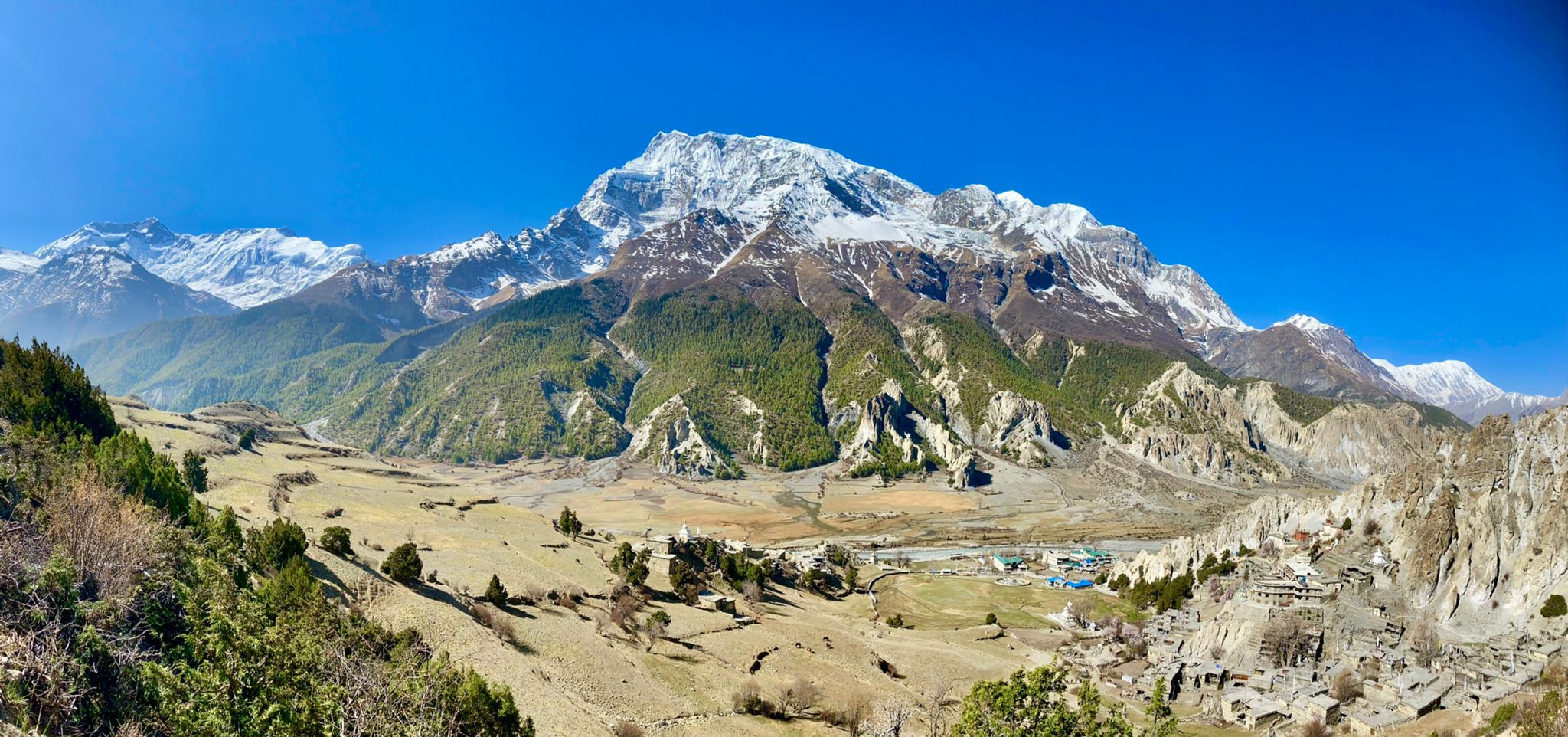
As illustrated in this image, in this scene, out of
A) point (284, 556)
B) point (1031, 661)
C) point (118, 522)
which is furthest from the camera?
point (1031, 661)

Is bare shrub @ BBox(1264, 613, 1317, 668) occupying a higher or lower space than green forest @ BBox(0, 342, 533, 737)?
lower

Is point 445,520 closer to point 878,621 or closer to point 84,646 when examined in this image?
point 878,621

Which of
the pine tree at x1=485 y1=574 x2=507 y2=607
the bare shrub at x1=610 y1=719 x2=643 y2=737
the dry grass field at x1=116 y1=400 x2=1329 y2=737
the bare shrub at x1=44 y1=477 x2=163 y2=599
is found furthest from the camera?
the pine tree at x1=485 y1=574 x2=507 y2=607

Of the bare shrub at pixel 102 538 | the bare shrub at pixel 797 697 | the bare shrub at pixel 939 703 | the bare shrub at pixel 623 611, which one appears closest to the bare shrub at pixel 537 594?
the bare shrub at pixel 623 611

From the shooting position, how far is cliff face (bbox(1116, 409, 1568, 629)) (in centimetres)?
4912

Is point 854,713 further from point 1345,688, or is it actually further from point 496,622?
point 1345,688

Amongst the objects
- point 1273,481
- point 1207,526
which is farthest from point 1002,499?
point 1273,481

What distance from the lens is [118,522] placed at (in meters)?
27.4

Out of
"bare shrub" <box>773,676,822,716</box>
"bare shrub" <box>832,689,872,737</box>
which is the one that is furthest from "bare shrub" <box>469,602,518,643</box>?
"bare shrub" <box>832,689,872,737</box>

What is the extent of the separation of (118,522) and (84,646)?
11.5 m

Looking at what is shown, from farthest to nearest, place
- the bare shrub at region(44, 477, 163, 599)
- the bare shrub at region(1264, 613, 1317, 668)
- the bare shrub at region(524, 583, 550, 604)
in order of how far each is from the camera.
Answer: the bare shrub at region(1264, 613, 1317, 668) → the bare shrub at region(524, 583, 550, 604) → the bare shrub at region(44, 477, 163, 599)

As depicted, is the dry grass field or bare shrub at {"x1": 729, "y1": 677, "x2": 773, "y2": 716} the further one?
bare shrub at {"x1": 729, "y1": 677, "x2": 773, "y2": 716}

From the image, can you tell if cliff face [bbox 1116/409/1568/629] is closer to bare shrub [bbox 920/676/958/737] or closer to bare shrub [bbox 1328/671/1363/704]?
bare shrub [bbox 1328/671/1363/704]

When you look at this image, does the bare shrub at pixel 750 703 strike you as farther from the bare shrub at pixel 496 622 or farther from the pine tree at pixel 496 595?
the pine tree at pixel 496 595
